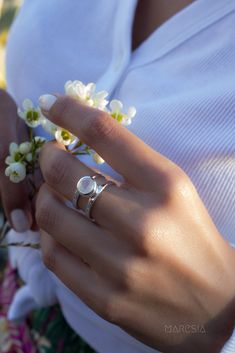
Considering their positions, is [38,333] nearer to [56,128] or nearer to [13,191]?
[13,191]

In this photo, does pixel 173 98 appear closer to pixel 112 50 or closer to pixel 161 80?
pixel 161 80

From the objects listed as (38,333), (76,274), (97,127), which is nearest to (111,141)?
(97,127)

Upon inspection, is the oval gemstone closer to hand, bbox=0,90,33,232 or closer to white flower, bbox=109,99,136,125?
white flower, bbox=109,99,136,125

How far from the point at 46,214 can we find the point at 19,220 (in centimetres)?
15

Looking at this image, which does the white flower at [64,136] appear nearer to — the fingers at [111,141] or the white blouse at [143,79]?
the fingers at [111,141]

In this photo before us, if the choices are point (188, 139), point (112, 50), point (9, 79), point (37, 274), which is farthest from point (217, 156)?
point (9, 79)

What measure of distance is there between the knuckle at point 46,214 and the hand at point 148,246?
22 millimetres

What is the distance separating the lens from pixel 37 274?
785 millimetres

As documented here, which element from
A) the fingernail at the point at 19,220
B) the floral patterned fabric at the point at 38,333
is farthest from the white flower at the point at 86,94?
the floral patterned fabric at the point at 38,333

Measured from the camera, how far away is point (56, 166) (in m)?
0.52

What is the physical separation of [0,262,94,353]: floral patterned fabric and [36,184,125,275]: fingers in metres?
0.30

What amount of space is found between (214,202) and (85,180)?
0.51ft

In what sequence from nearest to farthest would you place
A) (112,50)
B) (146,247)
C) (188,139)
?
(146,247) → (188,139) → (112,50)

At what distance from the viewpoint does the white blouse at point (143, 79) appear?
22.7 inches
